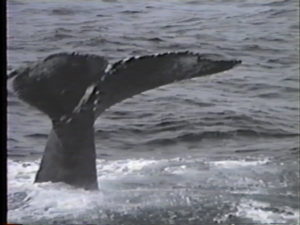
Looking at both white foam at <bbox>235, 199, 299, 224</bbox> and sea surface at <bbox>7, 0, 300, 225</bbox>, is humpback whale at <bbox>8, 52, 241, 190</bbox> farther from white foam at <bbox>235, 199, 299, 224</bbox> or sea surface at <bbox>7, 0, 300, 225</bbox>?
white foam at <bbox>235, 199, 299, 224</bbox>

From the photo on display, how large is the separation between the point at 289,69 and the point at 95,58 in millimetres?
956

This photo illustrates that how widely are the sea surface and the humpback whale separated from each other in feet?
0.26

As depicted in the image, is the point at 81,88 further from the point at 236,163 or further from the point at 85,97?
the point at 236,163

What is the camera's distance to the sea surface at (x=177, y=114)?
285 cm

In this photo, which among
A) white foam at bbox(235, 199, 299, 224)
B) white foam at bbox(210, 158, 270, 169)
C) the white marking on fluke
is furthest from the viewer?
white foam at bbox(210, 158, 270, 169)

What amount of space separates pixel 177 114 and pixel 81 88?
0.53 metres

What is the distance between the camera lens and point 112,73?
2.72 m

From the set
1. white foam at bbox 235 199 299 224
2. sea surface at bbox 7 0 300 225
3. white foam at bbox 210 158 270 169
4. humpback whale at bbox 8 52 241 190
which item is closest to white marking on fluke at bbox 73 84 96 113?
humpback whale at bbox 8 52 241 190

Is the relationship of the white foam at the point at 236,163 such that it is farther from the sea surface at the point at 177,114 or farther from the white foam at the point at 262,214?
the white foam at the point at 262,214

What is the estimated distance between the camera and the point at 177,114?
3.05 meters

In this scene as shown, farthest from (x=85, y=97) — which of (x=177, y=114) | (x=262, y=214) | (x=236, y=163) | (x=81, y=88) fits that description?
(x=262, y=214)

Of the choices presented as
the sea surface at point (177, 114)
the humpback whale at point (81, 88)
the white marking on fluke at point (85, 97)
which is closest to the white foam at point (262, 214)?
the sea surface at point (177, 114)

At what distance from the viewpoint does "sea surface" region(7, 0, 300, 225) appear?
2.85 meters

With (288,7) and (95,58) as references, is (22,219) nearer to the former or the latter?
(95,58)
